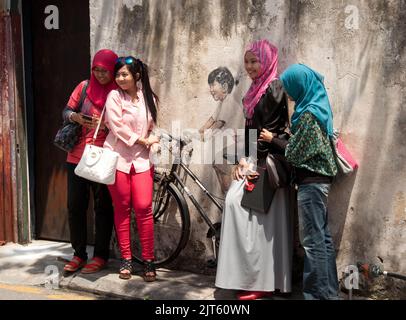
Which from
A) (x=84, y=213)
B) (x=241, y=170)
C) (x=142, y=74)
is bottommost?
(x=84, y=213)

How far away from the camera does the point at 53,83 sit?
21.2ft

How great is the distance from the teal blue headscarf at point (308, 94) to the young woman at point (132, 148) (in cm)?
127

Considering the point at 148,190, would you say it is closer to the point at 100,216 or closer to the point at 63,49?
the point at 100,216

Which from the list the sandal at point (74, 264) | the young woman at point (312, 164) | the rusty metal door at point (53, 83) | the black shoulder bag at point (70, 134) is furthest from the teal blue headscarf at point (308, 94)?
the rusty metal door at point (53, 83)

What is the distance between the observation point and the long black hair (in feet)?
16.8

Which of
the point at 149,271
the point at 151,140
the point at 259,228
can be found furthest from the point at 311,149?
the point at 149,271

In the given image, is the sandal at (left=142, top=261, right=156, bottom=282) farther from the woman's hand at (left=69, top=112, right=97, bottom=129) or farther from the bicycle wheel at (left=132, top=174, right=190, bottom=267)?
the woman's hand at (left=69, top=112, right=97, bottom=129)

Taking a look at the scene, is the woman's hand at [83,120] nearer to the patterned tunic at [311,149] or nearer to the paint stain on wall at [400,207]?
the patterned tunic at [311,149]

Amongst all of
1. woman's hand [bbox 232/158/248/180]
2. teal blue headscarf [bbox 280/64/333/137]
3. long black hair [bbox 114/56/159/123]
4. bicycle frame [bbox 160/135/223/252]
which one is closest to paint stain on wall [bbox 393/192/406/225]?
teal blue headscarf [bbox 280/64/333/137]

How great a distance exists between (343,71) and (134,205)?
6.57 feet

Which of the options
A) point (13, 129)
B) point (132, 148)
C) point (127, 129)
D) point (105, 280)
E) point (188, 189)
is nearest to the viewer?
point (127, 129)

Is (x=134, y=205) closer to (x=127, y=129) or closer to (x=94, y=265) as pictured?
(x=127, y=129)

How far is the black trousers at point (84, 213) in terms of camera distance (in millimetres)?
5496

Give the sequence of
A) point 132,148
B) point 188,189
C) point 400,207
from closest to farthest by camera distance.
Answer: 1. point 400,207
2. point 132,148
3. point 188,189
